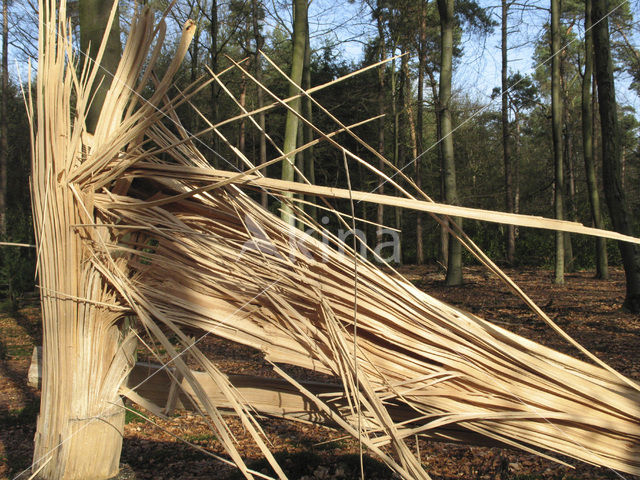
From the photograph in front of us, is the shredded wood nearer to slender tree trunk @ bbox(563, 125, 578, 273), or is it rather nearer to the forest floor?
the forest floor

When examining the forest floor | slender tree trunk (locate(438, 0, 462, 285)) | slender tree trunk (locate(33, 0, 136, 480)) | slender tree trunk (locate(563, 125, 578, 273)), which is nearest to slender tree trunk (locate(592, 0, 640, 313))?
the forest floor

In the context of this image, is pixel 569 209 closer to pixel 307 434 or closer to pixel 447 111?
pixel 447 111

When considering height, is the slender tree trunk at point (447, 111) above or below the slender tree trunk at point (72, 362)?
above

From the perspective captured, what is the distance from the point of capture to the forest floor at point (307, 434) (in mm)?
2789

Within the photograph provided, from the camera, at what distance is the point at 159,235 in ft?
4.04

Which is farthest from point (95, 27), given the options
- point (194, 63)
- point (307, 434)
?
point (194, 63)

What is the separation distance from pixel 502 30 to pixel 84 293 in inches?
687

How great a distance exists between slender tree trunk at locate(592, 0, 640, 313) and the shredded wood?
262 inches

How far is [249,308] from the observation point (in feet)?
3.76

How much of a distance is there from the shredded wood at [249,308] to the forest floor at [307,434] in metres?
0.22

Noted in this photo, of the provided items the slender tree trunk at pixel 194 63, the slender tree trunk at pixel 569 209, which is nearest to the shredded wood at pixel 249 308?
the slender tree trunk at pixel 569 209

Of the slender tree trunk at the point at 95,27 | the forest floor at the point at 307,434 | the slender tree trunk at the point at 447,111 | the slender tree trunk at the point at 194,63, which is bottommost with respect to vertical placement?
the forest floor at the point at 307,434

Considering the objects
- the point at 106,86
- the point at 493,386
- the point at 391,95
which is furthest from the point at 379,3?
the point at 493,386

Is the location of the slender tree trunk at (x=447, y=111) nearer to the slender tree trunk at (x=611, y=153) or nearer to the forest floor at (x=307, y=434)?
the forest floor at (x=307, y=434)
